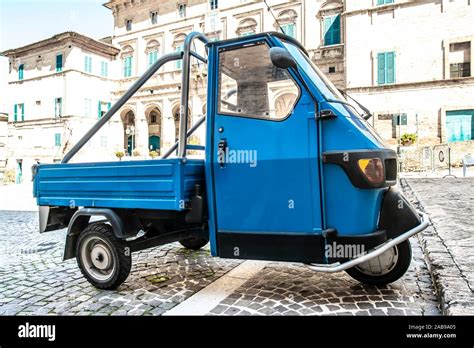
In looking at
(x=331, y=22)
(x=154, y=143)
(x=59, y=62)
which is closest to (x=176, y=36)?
(x=154, y=143)

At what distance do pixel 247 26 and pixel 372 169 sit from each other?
28280mm

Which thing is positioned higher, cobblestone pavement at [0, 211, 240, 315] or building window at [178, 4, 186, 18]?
building window at [178, 4, 186, 18]

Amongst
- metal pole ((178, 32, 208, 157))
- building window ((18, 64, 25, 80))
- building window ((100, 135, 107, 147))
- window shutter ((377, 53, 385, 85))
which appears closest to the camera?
metal pole ((178, 32, 208, 157))

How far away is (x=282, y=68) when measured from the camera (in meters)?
3.02

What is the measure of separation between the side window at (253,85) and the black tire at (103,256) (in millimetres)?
1709

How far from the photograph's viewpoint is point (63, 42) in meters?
32.3

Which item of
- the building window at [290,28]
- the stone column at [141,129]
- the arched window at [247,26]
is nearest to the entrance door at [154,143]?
the stone column at [141,129]

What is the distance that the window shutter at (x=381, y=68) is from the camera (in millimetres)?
22484

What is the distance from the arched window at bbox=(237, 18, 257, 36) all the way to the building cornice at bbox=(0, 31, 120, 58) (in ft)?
41.9

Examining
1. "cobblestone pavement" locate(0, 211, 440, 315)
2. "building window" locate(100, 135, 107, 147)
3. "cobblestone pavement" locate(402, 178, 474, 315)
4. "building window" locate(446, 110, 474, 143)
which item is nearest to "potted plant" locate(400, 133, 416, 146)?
"building window" locate(446, 110, 474, 143)

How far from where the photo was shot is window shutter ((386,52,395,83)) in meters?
22.2

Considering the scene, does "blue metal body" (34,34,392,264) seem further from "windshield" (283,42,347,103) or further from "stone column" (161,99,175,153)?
"stone column" (161,99,175,153)
